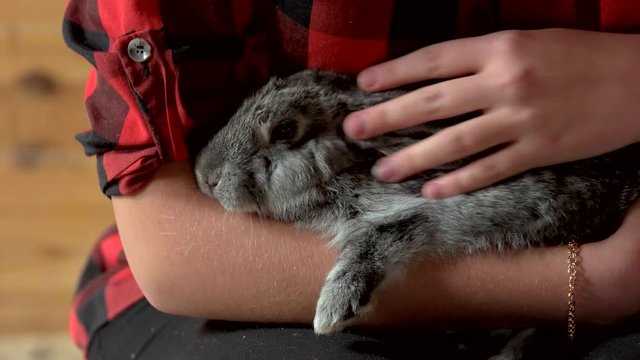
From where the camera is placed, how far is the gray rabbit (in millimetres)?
895

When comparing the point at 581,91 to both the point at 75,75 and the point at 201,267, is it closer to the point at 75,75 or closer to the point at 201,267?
the point at 201,267

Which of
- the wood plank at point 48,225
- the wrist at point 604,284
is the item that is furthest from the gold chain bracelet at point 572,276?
the wood plank at point 48,225

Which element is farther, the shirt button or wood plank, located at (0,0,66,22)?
wood plank, located at (0,0,66,22)

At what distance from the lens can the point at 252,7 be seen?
91cm

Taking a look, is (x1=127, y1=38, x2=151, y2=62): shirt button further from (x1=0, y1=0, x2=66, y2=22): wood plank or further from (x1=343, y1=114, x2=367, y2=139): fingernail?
(x1=0, y1=0, x2=66, y2=22): wood plank

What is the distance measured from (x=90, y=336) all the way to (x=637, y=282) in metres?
0.71

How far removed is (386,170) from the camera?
2.93ft

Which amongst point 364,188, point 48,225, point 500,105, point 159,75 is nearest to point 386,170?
point 364,188

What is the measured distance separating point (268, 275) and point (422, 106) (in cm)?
26

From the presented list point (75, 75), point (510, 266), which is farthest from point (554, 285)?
point (75, 75)

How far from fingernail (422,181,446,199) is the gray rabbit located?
11 mm

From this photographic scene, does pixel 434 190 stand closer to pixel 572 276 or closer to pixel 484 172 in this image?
pixel 484 172

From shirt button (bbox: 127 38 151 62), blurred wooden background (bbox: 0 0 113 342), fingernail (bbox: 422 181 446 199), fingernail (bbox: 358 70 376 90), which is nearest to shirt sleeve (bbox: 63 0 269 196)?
shirt button (bbox: 127 38 151 62)

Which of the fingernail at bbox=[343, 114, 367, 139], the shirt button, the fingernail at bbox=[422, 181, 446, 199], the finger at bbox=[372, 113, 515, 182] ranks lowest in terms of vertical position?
the fingernail at bbox=[422, 181, 446, 199]
